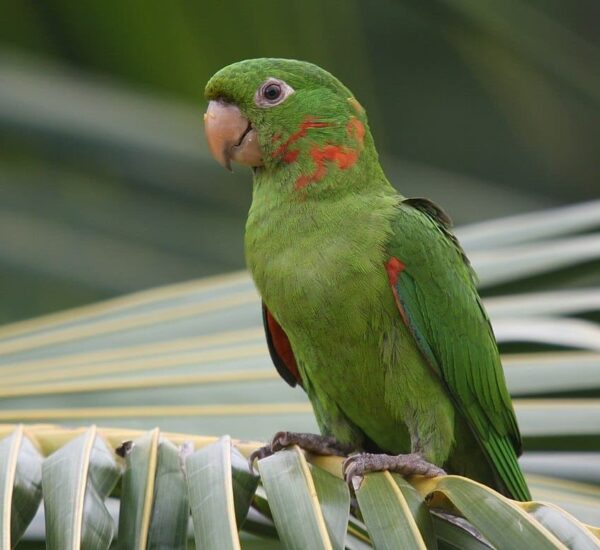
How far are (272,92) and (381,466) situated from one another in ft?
3.58

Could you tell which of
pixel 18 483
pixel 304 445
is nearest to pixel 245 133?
pixel 304 445

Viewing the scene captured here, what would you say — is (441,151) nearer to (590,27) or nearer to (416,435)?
(590,27)

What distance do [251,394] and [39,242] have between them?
6.55ft

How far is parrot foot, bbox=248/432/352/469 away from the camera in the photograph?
76.1 inches

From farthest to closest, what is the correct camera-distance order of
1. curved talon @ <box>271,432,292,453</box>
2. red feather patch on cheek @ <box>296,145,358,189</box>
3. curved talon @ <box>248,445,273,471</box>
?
red feather patch on cheek @ <box>296,145,358,189</box> < curved talon @ <box>271,432,292,453</box> < curved talon @ <box>248,445,273,471</box>

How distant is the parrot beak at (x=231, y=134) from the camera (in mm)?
2557

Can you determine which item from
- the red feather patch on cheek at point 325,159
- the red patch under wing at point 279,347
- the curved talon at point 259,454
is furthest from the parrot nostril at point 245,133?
the curved talon at point 259,454

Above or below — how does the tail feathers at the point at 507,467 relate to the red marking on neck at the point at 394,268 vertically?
below

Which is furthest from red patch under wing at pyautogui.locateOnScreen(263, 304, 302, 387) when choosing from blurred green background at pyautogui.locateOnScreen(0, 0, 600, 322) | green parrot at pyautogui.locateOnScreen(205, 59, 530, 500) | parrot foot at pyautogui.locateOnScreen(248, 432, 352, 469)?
blurred green background at pyautogui.locateOnScreen(0, 0, 600, 322)

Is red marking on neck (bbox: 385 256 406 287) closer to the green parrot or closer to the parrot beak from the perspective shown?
the green parrot

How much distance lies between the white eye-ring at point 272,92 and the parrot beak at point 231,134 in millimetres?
65

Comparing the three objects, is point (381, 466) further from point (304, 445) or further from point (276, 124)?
point (276, 124)

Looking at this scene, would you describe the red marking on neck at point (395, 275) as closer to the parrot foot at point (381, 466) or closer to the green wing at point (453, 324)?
the green wing at point (453, 324)

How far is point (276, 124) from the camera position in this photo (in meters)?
2.55
